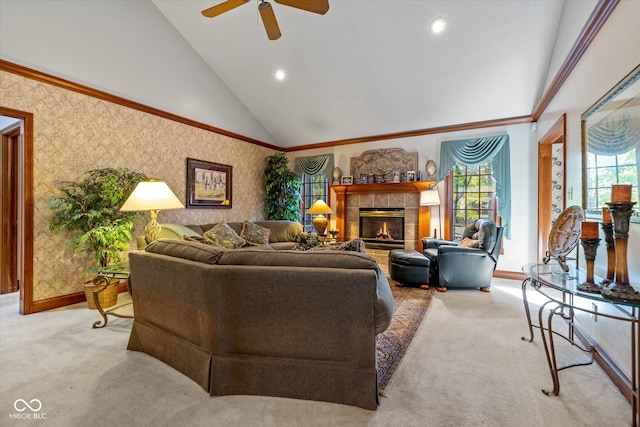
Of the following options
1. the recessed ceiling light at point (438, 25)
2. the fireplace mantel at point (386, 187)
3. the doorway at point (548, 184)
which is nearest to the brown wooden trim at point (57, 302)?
the fireplace mantel at point (386, 187)

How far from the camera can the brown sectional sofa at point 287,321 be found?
4.98ft

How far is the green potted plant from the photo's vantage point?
20.2 ft

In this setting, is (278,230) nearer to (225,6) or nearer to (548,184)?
(225,6)

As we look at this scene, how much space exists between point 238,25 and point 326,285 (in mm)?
4292

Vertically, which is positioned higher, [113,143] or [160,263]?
[113,143]

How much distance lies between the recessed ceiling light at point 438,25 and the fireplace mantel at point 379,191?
236 centimetres

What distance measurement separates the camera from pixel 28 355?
85.0 inches

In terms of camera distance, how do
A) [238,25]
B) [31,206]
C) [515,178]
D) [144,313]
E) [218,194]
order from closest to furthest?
[144,313] → [31,206] → [238,25] → [515,178] → [218,194]

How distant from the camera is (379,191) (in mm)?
5664

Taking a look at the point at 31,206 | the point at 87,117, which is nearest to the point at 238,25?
the point at 87,117

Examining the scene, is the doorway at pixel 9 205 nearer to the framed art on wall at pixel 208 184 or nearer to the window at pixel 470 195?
the framed art on wall at pixel 208 184

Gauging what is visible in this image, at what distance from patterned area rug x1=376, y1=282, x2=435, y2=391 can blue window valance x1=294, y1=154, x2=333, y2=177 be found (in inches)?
127

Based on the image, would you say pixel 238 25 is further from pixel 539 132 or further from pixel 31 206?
pixel 539 132

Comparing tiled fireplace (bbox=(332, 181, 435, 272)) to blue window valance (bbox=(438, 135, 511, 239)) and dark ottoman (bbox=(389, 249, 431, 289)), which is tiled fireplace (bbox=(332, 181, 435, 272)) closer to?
blue window valance (bbox=(438, 135, 511, 239))
